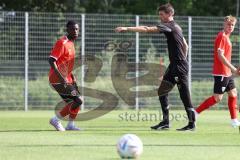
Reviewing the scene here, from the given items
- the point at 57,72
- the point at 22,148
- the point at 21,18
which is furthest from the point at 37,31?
the point at 22,148

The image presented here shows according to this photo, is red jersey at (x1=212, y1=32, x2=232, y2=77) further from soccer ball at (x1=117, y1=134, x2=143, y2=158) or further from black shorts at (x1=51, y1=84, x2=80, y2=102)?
soccer ball at (x1=117, y1=134, x2=143, y2=158)

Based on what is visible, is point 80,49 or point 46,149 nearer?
point 46,149

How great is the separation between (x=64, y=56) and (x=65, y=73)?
357 mm

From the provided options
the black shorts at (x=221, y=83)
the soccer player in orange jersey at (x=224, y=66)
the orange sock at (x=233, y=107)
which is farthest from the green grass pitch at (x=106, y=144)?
the black shorts at (x=221, y=83)

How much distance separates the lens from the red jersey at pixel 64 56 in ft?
49.3

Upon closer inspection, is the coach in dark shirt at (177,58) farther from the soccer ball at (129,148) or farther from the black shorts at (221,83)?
the soccer ball at (129,148)

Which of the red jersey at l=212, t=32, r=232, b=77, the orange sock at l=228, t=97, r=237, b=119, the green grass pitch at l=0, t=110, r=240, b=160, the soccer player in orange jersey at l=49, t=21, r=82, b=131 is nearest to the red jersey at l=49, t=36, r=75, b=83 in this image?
the soccer player in orange jersey at l=49, t=21, r=82, b=131

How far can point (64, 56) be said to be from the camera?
49.8 feet

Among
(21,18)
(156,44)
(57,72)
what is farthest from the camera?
(156,44)

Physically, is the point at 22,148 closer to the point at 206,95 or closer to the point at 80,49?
the point at 80,49

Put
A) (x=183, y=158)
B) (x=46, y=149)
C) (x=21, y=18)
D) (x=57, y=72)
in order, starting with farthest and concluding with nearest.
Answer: (x=21, y=18)
(x=57, y=72)
(x=46, y=149)
(x=183, y=158)

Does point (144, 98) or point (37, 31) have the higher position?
point (37, 31)

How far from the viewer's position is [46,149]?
1105cm

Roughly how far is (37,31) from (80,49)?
1.63m
